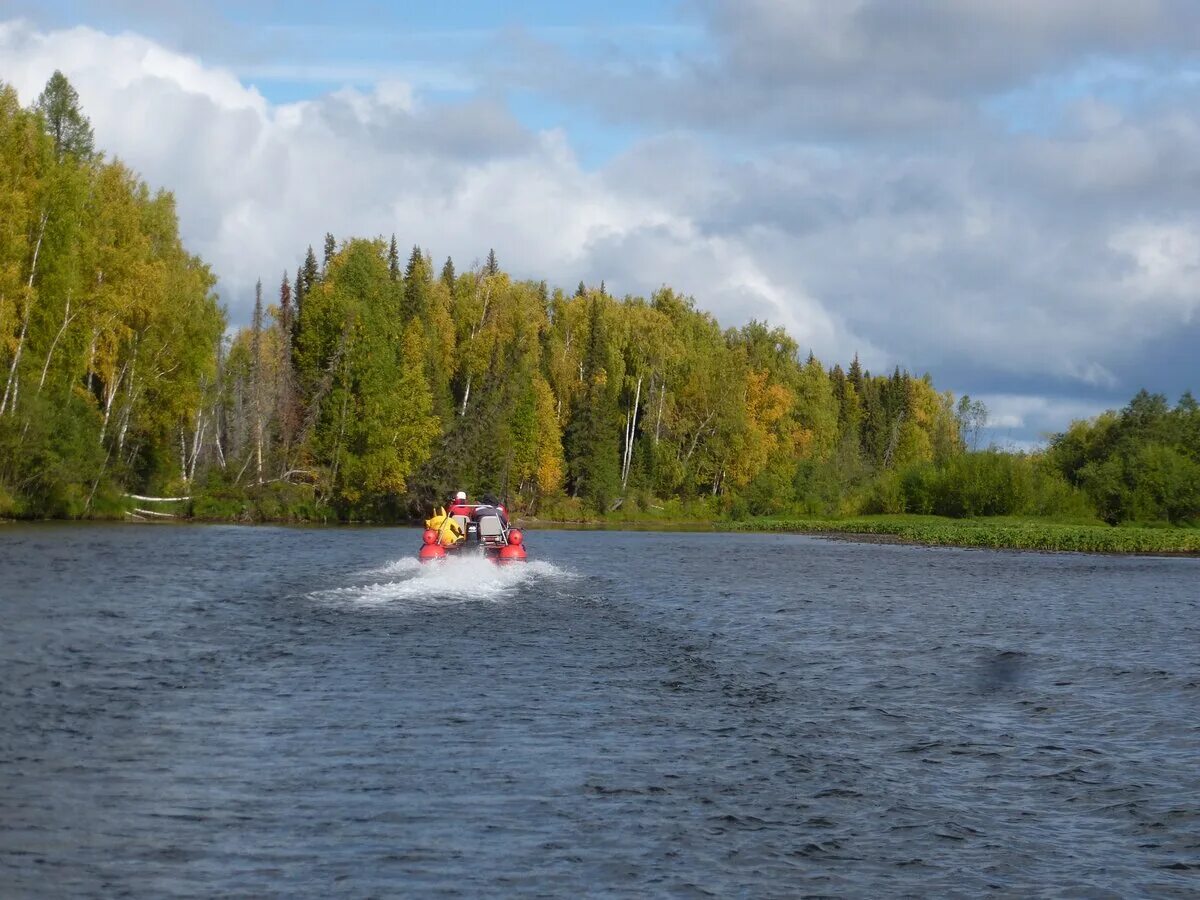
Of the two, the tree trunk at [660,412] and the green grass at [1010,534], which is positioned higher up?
the tree trunk at [660,412]

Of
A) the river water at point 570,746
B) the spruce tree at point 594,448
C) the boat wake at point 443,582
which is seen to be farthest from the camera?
the spruce tree at point 594,448

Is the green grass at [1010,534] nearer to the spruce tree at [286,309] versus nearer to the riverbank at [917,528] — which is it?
the riverbank at [917,528]

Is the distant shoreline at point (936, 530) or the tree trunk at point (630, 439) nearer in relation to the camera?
the distant shoreline at point (936, 530)

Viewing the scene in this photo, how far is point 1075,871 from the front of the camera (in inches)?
458

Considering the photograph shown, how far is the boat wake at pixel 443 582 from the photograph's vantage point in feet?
106

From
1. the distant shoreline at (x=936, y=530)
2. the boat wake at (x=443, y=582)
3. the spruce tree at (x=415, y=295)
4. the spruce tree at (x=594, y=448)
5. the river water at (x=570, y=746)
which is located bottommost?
the river water at (x=570, y=746)

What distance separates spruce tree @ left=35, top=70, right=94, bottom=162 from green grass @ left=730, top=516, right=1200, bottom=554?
52.8 metres

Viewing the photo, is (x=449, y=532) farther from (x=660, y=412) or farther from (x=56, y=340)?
(x=660, y=412)

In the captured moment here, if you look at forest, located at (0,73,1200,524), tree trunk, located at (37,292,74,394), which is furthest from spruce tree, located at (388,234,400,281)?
tree trunk, located at (37,292,74,394)

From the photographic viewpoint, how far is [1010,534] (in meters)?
80.9

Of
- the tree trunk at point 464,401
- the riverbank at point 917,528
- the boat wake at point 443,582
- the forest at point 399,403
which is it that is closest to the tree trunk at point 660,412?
the forest at point 399,403

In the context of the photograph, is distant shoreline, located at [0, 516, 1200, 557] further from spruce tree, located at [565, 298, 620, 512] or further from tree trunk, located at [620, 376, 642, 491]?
tree trunk, located at [620, 376, 642, 491]

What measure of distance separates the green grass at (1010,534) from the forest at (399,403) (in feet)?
33.9

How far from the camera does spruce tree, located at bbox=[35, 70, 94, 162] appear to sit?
2948 inches
